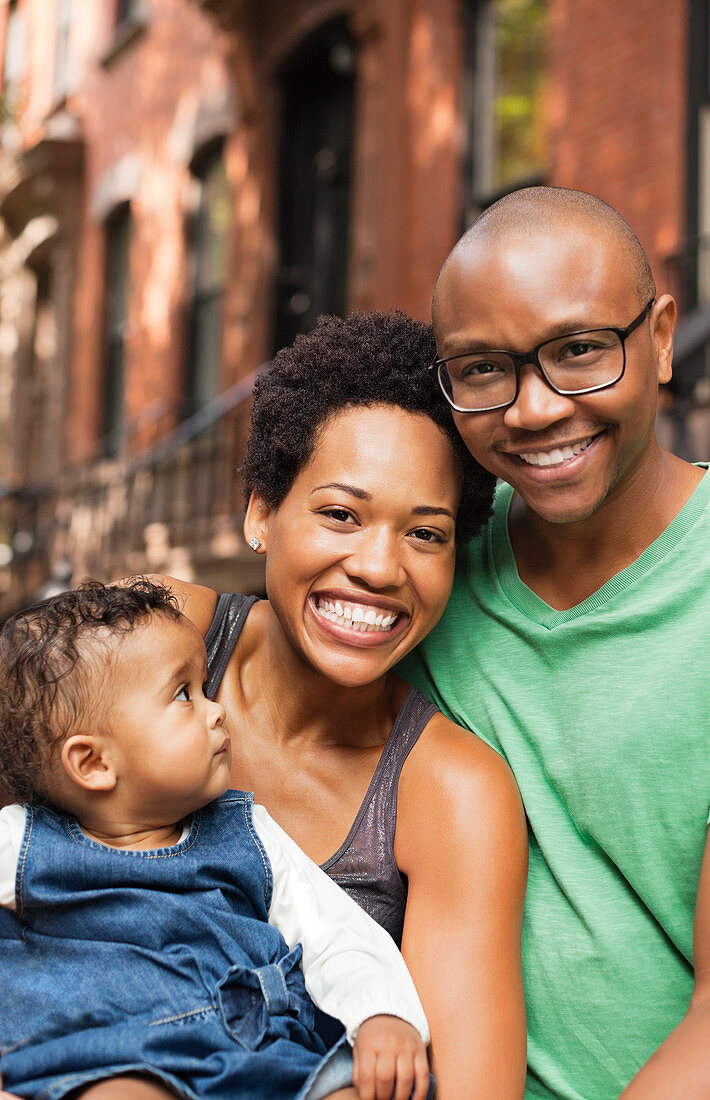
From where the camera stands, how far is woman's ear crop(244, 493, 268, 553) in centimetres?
263

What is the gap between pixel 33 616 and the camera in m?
2.35

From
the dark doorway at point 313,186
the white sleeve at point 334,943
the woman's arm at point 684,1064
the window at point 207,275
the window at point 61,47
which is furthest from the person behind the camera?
the window at point 61,47

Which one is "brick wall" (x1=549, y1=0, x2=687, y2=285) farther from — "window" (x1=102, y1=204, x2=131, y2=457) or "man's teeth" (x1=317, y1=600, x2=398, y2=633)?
"window" (x1=102, y1=204, x2=131, y2=457)

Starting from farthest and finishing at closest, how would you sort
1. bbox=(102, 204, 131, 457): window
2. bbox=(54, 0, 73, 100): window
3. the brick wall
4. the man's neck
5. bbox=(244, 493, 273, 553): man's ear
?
bbox=(54, 0, 73, 100): window
bbox=(102, 204, 131, 457): window
the brick wall
bbox=(244, 493, 273, 553): man's ear
the man's neck

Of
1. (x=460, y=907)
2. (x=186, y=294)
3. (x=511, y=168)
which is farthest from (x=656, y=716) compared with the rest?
(x=186, y=294)

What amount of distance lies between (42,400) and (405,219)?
926cm

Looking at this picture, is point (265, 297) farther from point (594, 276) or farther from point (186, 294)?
point (594, 276)

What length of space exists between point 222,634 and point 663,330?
46.5 inches

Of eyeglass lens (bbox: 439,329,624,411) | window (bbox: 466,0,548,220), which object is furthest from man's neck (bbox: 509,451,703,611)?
window (bbox: 466,0,548,220)

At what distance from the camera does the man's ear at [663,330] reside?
2290 mm

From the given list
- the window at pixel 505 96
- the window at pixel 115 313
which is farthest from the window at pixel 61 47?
the window at pixel 505 96

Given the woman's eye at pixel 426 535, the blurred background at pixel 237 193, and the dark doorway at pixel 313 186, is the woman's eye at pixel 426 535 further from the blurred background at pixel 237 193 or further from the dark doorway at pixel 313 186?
the dark doorway at pixel 313 186

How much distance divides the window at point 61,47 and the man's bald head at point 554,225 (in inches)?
641

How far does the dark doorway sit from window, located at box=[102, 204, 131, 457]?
4.07 meters
